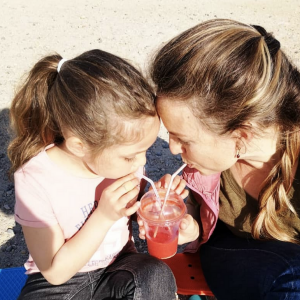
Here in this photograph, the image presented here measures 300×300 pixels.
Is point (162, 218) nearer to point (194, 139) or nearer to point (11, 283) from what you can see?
point (194, 139)

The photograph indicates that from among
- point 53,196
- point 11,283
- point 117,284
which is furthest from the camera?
point 11,283

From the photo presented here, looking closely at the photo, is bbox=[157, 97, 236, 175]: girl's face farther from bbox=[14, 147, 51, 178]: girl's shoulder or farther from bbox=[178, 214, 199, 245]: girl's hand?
bbox=[14, 147, 51, 178]: girl's shoulder

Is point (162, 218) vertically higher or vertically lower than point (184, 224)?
higher

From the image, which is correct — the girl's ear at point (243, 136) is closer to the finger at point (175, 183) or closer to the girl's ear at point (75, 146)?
the finger at point (175, 183)

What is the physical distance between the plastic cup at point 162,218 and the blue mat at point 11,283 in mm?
779

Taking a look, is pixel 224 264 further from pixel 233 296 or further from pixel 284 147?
pixel 284 147

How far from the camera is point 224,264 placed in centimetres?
189

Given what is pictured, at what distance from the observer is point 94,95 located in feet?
4.71

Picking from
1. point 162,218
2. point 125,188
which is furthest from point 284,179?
point 125,188

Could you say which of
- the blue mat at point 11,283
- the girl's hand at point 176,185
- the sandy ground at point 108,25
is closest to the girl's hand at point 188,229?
the girl's hand at point 176,185

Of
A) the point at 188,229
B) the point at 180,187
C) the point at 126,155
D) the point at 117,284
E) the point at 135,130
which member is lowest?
the point at 117,284

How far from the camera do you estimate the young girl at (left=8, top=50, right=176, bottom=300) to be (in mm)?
1468

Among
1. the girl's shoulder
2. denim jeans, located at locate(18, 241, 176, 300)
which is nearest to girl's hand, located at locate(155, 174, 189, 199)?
denim jeans, located at locate(18, 241, 176, 300)

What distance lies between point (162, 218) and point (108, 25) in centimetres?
501
